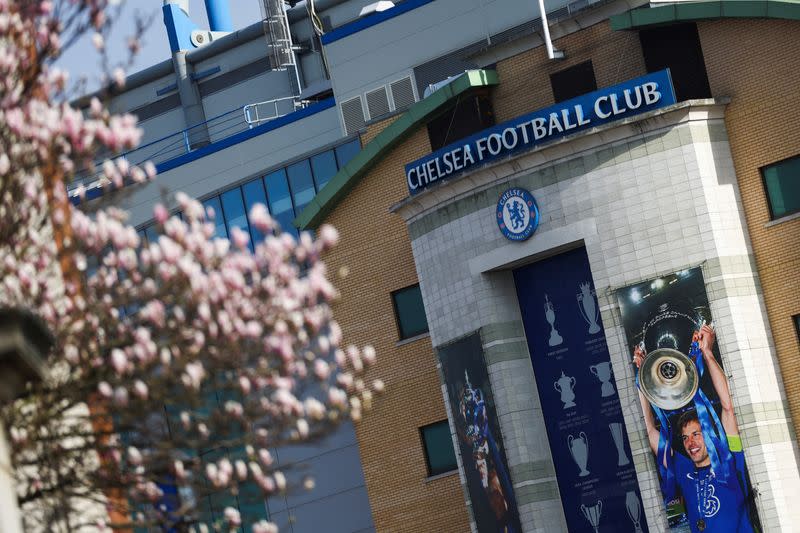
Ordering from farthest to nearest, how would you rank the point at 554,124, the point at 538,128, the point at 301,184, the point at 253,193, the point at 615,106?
the point at 253,193 → the point at 301,184 → the point at 538,128 → the point at 554,124 → the point at 615,106

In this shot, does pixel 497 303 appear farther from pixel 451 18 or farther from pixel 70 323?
pixel 70 323

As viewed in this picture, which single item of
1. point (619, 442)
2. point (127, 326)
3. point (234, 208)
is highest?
point (234, 208)

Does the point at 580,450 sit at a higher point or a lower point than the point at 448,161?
lower

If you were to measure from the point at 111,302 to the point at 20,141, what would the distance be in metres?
2.31

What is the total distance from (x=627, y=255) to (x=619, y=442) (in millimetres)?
5411

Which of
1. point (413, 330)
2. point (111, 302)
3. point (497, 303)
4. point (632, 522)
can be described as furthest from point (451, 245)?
point (111, 302)

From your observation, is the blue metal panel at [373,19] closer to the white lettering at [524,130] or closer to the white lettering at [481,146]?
the white lettering at [481,146]

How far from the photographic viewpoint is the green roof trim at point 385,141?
50250mm

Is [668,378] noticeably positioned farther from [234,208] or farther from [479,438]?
[234,208]

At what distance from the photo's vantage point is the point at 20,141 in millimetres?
21625

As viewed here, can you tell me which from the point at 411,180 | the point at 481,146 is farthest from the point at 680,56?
the point at 411,180

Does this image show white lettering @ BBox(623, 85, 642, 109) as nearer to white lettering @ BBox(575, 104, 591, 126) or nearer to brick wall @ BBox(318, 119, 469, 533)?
white lettering @ BBox(575, 104, 591, 126)

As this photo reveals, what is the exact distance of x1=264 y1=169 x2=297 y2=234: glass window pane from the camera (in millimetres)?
64562

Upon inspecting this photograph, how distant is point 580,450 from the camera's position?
48375 mm
